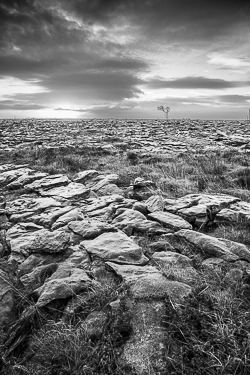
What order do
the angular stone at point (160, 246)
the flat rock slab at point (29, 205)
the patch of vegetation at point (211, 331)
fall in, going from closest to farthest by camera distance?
the patch of vegetation at point (211, 331)
the angular stone at point (160, 246)
the flat rock slab at point (29, 205)

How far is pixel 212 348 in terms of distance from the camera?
206 centimetres

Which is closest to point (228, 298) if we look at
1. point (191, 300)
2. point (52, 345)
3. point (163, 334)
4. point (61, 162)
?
point (191, 300)

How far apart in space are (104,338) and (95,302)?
0.47 metres

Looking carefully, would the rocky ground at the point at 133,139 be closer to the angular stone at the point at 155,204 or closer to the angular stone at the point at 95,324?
the angular stone at the point at 155,204

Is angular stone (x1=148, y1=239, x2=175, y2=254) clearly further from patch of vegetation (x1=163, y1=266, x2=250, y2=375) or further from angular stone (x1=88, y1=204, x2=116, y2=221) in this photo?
angular stone (x1=88, y1=204, x2=116, y2=221)

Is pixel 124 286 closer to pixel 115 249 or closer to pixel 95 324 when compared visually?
pixel 95 324

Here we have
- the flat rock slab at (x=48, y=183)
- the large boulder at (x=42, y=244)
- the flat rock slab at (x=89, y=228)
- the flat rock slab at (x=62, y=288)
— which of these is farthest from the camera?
the flat rock slab at (x=48, y=183)

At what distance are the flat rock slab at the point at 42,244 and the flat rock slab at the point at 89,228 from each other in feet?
1.01

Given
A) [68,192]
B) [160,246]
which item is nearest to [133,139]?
[68,192]

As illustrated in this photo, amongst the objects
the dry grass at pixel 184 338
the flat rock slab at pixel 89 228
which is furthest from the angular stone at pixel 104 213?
the dry grass at pixel 184 338

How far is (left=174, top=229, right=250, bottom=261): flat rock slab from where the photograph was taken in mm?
3503

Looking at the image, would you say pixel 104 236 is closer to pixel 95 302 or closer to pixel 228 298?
pixel 95 302

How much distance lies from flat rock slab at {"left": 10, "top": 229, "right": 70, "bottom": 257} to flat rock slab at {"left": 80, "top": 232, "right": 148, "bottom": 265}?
1.07ft

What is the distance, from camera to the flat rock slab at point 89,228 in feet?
14.1
